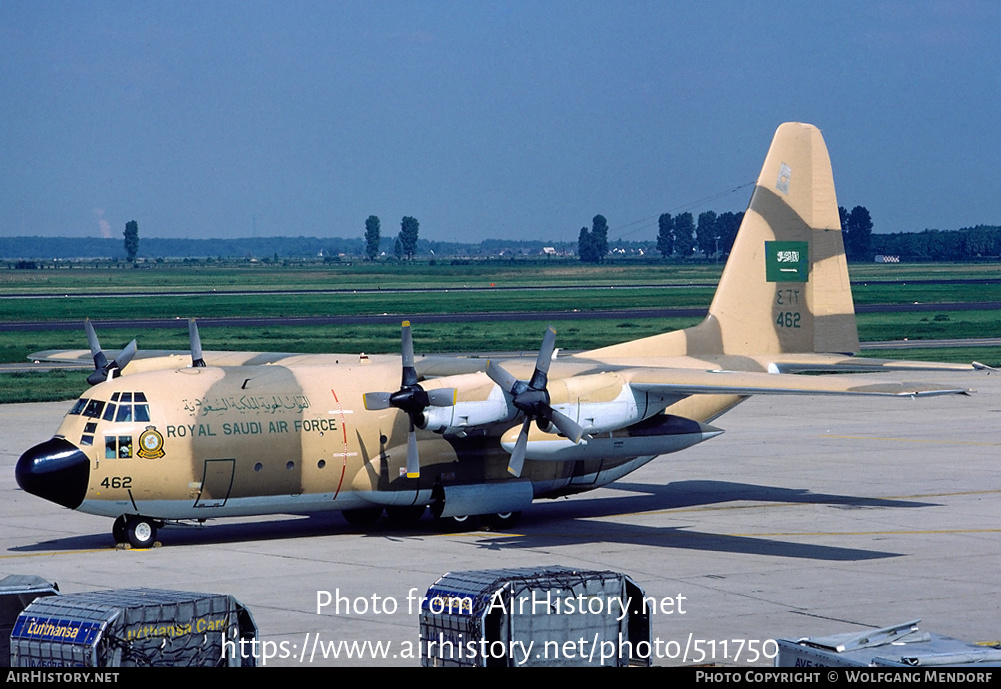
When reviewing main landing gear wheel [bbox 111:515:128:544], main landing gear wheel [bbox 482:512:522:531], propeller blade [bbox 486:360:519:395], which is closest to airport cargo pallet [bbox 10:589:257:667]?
main landing gear wheel [bbox 111:515:128:544]

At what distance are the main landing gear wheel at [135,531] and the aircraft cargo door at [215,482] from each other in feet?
3.77

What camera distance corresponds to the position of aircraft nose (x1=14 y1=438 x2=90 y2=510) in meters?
23.2

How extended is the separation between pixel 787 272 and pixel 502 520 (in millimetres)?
9608

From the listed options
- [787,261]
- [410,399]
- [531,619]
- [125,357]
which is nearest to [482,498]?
[410,399]

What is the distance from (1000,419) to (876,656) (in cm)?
3506

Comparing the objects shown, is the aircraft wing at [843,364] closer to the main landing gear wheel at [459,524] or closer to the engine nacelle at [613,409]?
the engine nacelle at [613,409]

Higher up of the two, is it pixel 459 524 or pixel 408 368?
pixel 408 368

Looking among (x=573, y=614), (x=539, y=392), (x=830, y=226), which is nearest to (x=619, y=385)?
(x=539, y=392)

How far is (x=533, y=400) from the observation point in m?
24.5

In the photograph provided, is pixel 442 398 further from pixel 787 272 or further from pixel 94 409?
pixel 787 272

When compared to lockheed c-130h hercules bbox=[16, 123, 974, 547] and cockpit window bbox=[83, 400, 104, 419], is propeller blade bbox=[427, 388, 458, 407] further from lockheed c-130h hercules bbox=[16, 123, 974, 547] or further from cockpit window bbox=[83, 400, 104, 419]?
cockpit window bbox=[83, 400, 104, 419]

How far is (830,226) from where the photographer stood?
31.7 metres
